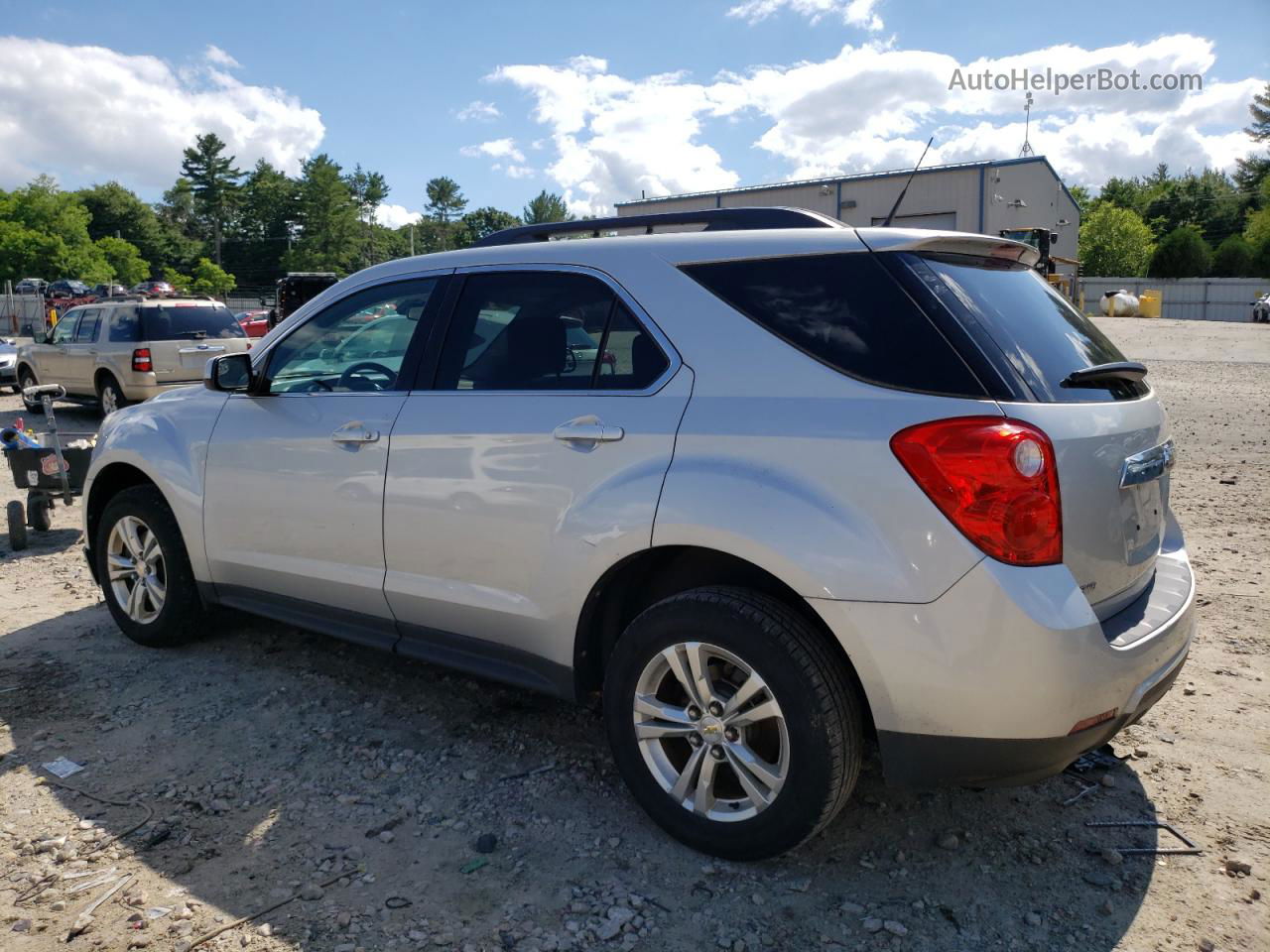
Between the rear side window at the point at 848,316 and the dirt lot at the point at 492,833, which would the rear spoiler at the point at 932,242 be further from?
the dirt lot at the point at 492,833

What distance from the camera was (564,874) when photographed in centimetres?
295

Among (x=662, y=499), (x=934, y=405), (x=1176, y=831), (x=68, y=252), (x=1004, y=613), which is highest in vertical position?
(x=68, y=252)

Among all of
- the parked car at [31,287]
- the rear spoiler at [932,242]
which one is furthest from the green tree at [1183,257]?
the parked car at [31,287]

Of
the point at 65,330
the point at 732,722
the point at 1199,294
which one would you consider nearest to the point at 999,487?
the point at 732,722

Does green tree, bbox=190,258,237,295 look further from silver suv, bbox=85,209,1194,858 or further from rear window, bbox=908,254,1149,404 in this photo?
rear window, bbox=908,254,1149,404

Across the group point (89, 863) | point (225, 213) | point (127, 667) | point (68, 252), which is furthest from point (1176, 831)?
point (225, 213)

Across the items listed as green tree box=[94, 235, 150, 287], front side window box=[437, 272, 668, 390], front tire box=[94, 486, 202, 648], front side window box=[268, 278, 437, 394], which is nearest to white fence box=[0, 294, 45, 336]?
green tree box=[94, 235, 150, 287]

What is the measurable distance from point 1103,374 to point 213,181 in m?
122

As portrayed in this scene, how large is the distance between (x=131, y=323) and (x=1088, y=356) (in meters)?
13.5

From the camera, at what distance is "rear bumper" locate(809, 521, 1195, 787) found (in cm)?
245

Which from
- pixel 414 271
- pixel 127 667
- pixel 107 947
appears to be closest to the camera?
pixel 107 947

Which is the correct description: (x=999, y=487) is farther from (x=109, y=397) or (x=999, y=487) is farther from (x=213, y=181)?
(x=213, y=181)

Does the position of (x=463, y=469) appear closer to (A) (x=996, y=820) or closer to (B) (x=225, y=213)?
(A) (x=996, y=820)

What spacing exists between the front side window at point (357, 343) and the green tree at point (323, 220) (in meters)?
101
